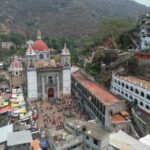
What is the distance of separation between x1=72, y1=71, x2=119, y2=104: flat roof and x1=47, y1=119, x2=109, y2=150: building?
7384mm

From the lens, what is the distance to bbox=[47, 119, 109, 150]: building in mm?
23953

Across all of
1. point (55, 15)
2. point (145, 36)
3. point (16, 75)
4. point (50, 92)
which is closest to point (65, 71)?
point (50, 92)

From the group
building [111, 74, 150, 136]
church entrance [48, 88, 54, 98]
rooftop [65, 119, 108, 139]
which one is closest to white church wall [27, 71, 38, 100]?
church entrance [48, 88, 54, 98]

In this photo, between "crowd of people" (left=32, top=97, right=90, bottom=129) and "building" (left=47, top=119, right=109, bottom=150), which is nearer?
"building" (left=47, top=119, right=109, bottom=150)

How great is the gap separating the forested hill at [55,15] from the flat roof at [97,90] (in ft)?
292

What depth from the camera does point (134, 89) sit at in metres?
34.0

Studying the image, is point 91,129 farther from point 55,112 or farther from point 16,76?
point 16,76

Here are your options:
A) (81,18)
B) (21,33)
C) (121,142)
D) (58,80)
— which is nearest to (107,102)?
(121,142)

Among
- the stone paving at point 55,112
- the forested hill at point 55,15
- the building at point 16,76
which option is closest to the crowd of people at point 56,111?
the stone paving at point 55,112

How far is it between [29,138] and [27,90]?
18179 millimetres

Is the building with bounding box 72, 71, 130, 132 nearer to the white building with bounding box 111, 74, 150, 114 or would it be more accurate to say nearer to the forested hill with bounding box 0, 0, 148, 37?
the white building with bounding box 111, 74, 150, 114

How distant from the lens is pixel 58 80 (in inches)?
1732

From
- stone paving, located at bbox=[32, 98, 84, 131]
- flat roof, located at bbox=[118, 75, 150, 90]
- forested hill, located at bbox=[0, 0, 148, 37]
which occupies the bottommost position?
stone paving, located at bbox=[32, 98, 84, 131]

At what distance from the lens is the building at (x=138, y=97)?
97.9 ft
